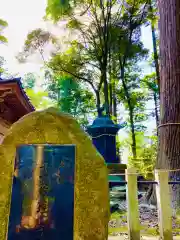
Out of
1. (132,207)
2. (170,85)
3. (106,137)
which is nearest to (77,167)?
(132,207)

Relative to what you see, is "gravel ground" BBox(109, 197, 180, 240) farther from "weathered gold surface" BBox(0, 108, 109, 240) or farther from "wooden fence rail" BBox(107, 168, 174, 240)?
"weathered gold surface" BBox(0, 108, 109, 240)

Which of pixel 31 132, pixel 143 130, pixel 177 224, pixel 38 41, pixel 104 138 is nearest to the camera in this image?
pixel 31 132

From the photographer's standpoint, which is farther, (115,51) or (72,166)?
(115,51)

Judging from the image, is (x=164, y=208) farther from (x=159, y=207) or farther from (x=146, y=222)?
(x=146, y=222)

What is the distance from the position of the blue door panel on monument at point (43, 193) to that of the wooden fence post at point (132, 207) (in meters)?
1.27

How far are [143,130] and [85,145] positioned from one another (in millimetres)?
14481

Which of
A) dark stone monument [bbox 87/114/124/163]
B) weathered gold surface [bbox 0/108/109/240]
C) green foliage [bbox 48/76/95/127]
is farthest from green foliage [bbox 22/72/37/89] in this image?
weathered gold surface [bbox 0/108/109/240]

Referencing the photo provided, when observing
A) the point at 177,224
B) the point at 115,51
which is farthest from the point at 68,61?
the point at 177,224

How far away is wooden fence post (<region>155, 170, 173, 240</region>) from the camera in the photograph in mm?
3023

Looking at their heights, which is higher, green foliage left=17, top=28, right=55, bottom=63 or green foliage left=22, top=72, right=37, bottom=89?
green foliage left=22, top=72, right=37, bottom=89

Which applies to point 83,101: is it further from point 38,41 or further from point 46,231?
point 46,231

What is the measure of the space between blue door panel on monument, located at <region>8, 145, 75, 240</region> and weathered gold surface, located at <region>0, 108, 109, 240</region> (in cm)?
6

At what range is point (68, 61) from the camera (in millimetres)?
15117

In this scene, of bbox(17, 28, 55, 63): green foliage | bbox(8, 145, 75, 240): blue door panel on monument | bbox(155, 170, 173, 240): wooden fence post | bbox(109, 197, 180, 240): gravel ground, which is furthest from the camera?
bbox(17, 28, 55, 63): green foliage
